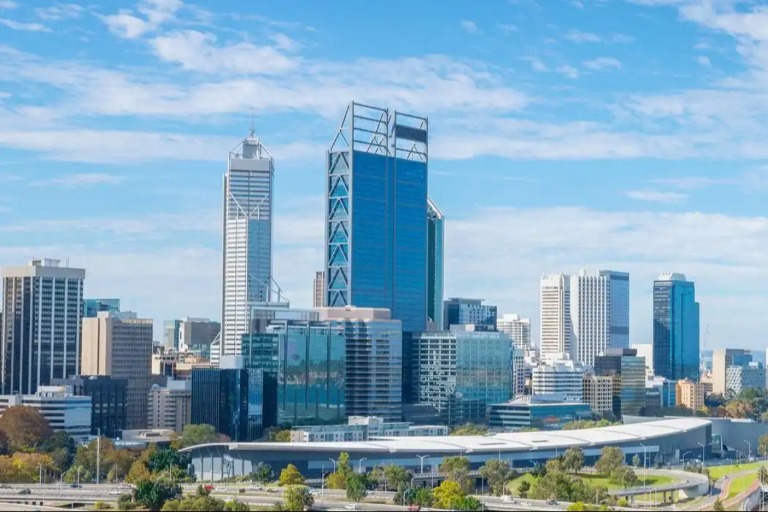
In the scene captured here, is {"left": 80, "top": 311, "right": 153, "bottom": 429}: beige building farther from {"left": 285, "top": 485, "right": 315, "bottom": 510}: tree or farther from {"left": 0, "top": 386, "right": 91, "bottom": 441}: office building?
{"left": 285, "top": 485, "right": 315, "bottom": 510}: tree

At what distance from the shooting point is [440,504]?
243 ft

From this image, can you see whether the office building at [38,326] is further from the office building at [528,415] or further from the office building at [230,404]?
the office building at [528,415]

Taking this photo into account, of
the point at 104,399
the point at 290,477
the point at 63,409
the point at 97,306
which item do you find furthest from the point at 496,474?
the point at 97,306

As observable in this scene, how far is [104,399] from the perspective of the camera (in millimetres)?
128250

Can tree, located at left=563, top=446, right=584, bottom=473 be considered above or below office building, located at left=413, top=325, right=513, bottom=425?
below

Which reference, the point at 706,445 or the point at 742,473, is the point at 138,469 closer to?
the point at 742,473

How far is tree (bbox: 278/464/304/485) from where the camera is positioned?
290 ft

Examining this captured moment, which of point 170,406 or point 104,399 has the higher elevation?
point 104,399

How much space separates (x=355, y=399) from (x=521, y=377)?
6300cm

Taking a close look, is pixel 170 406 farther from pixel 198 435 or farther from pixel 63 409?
pixel 198 435

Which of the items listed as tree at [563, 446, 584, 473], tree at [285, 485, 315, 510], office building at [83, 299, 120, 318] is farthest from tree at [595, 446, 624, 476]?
office building at [83, 299, 120, 318]

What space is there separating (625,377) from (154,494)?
389 ft

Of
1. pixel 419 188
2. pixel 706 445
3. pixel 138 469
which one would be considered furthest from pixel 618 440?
pixel 419 188

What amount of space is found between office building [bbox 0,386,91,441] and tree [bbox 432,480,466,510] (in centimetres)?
5073
